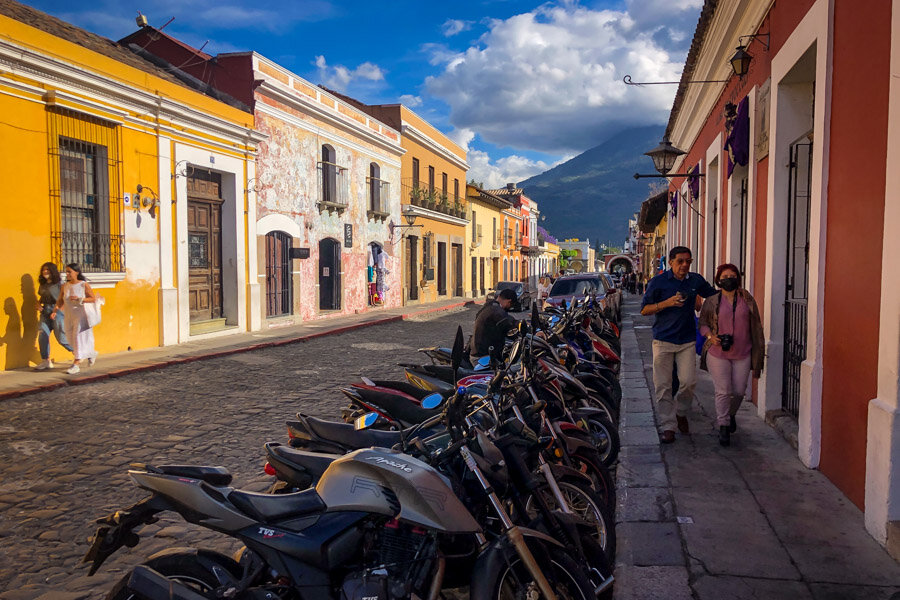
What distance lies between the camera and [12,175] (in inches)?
381

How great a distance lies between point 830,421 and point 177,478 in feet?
13.6

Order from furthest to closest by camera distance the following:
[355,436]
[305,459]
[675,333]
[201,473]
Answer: [675,333] < [355,436] < [305,459] < [201,473]

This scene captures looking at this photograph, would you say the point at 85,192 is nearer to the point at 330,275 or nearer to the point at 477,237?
the point at 330,275

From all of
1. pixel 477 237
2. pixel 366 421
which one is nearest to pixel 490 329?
pixel 366 421

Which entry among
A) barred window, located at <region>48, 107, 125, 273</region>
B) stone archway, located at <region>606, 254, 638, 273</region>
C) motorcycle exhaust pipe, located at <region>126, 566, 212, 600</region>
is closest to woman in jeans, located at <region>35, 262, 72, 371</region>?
barred window, located at <region>48, 107, 125, 273</region>

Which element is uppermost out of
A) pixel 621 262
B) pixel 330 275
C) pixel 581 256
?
pixel 581 256

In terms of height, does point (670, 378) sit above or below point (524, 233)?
below

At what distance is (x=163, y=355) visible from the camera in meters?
11.4

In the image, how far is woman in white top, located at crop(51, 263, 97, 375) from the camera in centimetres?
967

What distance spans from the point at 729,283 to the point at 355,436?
3840 mm

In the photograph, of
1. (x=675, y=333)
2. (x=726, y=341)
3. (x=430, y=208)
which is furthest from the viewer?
(x=430, y=208)

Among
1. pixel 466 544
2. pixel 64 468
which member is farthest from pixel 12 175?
pixel 466 544

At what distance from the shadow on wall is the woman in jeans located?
0.52ft

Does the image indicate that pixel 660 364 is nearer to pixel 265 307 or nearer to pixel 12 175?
pixel 12 175
